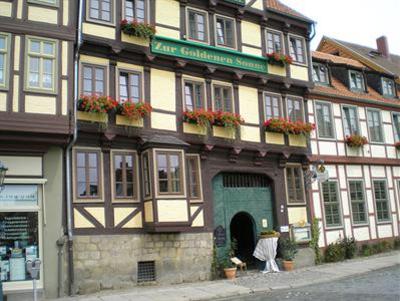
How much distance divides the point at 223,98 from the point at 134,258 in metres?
6.78

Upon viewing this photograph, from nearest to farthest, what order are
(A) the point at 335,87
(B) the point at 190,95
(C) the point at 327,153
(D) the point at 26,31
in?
(D) the point at 26,31
(B) the point at 190,95
(C) the point at 327,153
(A) the point at 335,87

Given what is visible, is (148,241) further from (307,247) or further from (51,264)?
(307,247)

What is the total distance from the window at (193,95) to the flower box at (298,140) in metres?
4.42

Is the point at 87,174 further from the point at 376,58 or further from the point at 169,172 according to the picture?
the point at 376,58

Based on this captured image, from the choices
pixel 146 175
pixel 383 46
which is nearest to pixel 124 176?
pixel 146 175

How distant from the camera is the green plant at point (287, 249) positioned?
61.2 feet

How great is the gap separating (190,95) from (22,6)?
6.38 metres

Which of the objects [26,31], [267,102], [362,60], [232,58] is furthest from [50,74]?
[362,60]

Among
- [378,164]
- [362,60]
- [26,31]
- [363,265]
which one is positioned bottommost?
[363,265]

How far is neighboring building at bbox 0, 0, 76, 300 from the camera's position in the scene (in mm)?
13125

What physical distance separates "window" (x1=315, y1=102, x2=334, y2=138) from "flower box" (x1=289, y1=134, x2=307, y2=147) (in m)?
1.61

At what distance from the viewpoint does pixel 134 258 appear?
1517 centimetres

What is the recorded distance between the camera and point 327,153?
21797 millimetres

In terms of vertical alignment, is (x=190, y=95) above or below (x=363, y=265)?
above
